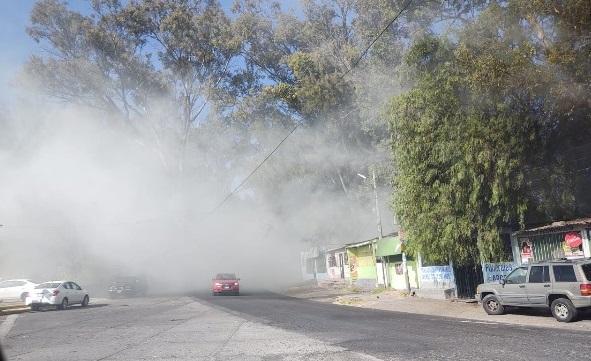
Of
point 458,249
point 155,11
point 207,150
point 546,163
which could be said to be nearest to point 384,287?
point 458,249

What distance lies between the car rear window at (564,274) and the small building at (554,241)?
292cm

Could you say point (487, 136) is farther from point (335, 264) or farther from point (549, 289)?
point (335, 264)

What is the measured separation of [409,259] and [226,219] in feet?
120

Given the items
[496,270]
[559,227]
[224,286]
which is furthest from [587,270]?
[224,286]

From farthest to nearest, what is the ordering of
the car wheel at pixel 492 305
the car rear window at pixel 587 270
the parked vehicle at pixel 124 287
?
the parked vehicle at pixel 124 287, the car wheel at pixel 492 305, the car rear window at pixel 587 270

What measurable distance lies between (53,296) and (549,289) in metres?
21.8

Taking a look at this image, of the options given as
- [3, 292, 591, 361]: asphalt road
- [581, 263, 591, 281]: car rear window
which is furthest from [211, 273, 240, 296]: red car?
[581, 263, 591, 281]: car rear window

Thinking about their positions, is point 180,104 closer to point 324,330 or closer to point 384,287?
point 384,287

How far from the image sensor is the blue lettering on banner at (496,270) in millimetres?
18938

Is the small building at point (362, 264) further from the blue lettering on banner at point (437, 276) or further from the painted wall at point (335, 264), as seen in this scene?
the blue lettering on banner at point (437, 276)

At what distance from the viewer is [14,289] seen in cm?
3369

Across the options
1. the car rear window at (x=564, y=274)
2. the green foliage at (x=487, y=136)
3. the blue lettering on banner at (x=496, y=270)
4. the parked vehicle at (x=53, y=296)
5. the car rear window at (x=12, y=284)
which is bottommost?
the car rear window at (x=564, y=274)

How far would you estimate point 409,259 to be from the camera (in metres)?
26.6

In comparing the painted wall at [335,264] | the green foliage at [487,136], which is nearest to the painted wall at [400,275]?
the green foliage at [487,136]
